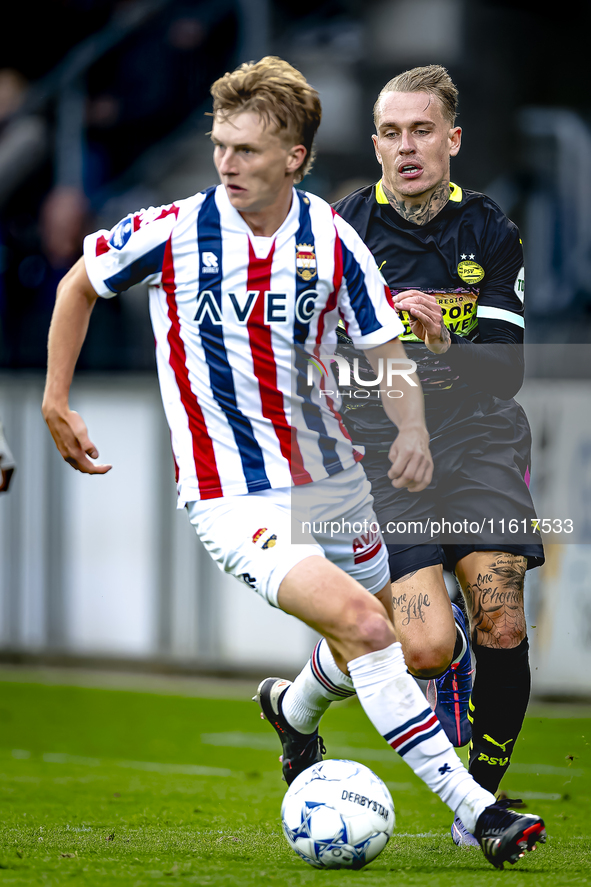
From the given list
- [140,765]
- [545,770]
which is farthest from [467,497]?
[140,765]

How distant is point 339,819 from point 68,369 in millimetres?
1477

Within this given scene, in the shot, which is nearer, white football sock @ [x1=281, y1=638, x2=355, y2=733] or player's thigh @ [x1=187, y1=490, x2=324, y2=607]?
player's thigh @ [x1=187, y1=490, x2=324, y2=607]

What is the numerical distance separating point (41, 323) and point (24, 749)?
145 inches

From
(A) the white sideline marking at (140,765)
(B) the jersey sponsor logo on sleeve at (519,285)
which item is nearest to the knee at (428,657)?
(B) the jersey sponsor logo on sleeve at (519,285)

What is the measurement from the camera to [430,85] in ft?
13.7

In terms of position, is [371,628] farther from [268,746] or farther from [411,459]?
[268,746]

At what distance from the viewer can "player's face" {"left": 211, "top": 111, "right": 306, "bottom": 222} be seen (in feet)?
11.3

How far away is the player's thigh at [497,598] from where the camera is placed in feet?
13.3

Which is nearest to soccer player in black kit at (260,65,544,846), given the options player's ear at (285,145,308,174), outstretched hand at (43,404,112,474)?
player's ear at (285,145,308,174)

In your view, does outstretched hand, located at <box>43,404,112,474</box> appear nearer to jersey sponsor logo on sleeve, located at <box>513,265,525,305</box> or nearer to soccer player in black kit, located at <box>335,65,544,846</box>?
soccer player in black kit, located at <box>335,65,544,846</box>

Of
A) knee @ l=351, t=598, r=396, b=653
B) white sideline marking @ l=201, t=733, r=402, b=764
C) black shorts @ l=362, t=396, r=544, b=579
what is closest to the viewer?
knee @ l=351, t=598, r=396, b=653

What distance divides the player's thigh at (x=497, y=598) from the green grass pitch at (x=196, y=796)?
2.22ft

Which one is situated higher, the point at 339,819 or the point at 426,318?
the point at 426,318

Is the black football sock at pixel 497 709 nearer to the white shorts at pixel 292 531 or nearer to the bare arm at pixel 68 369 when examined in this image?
the white shorts at pixel 292 531
